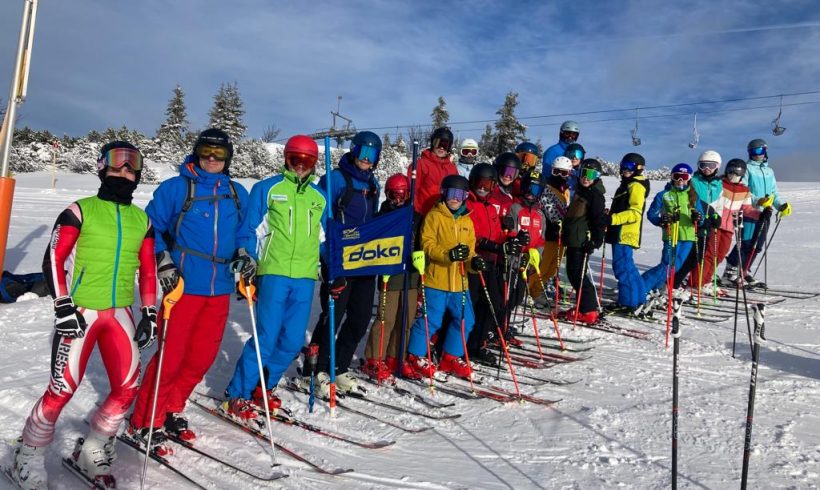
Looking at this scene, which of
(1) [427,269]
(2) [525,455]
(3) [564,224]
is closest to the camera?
(2) [525,455]

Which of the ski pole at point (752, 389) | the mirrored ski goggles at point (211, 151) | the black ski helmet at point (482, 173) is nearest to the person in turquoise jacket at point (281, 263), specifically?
the mirrored ski goggles at point (211, 151)

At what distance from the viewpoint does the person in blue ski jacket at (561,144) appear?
908 cm

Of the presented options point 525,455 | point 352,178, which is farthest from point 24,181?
point 525,455

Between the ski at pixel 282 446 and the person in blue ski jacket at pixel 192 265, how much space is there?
42cm

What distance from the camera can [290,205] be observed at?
15.7 feet

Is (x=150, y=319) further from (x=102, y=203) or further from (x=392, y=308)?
(x=392, y=308)

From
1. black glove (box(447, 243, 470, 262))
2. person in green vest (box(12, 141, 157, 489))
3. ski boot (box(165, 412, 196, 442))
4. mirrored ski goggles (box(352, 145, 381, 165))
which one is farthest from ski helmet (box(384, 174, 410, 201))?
ski boot (box(165, 412, 196, 442))

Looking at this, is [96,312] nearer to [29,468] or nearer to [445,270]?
[29,468]

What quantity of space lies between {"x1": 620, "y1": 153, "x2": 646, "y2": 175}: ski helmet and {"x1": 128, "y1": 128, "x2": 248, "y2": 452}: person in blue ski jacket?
6.14 metres

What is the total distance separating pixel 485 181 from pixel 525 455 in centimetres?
326

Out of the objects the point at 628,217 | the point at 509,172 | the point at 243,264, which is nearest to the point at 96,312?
the point at 243,264

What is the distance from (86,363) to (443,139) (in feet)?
14.6

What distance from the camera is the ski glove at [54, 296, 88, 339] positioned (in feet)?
11.0

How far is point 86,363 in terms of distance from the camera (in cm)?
361
